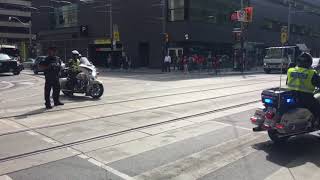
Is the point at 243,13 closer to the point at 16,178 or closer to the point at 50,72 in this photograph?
the point at 50,72

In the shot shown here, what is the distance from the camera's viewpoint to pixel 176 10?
42.6 metres

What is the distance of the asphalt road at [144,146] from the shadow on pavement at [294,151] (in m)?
0.02

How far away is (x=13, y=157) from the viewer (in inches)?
256

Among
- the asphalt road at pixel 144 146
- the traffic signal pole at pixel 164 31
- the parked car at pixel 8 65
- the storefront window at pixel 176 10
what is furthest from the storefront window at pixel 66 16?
the asphalt road at pixel 144 146

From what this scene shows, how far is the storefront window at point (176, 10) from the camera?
138ft

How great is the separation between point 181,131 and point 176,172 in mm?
2737

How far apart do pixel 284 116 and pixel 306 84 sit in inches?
29.7

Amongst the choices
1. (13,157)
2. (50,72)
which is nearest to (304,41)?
(50,72)

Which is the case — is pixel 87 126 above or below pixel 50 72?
below

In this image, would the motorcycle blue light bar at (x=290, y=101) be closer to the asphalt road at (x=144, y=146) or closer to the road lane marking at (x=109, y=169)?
the asphalt road at (x=144, y=146)

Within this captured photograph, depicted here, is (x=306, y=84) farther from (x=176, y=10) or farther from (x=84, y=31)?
(x=84, y=31)

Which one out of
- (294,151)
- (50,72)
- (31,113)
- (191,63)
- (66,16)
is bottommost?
(294,151)

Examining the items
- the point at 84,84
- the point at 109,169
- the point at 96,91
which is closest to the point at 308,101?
the point at 109,169

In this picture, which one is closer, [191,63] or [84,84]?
[84,84]
